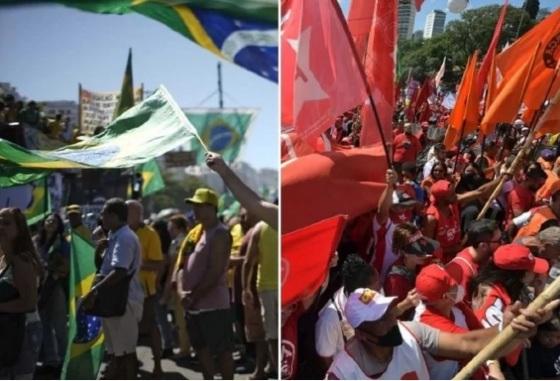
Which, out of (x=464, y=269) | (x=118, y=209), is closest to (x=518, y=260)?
(x=464, y=269)

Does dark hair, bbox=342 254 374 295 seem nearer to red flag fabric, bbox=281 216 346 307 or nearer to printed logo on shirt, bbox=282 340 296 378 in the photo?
red flag fabric, bbox=281 216 346 307

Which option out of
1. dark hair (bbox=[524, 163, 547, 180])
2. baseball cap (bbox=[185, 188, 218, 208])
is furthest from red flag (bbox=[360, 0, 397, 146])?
baseball cap (bbox=[185, 188, 218, 208])

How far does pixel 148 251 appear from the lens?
5785mm

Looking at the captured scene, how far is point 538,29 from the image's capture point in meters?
3.86

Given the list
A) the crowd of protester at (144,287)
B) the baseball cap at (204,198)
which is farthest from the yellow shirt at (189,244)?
the baseball cap at (204,198)

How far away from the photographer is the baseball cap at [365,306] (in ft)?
10.3

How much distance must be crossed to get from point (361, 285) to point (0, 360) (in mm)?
1934

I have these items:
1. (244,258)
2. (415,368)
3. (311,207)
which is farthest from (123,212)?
(415,368)

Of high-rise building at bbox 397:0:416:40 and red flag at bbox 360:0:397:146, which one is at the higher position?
high-rise building at bbox 397:0:416:40

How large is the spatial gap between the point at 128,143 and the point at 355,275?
4.03 ft

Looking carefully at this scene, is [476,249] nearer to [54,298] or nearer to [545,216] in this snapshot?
[545,216]

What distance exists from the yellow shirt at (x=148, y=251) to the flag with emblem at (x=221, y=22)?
6.62ft

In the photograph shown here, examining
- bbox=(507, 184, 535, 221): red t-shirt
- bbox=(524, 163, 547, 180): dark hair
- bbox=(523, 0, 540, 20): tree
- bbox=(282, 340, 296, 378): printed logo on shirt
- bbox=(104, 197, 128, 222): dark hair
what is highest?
bbox=(523, 0, 540, 20): tree

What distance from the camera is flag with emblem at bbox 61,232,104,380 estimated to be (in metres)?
4.78
